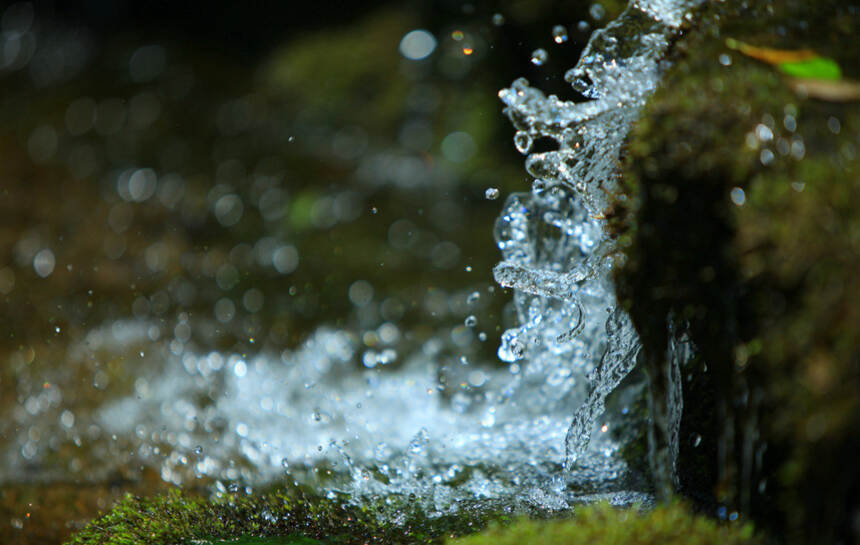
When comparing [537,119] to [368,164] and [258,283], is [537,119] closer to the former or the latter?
[258,283]

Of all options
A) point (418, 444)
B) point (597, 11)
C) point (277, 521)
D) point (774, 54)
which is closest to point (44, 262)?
point (418, 444)

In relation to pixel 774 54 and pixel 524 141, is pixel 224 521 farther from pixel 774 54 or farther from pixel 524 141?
pixel 774 54

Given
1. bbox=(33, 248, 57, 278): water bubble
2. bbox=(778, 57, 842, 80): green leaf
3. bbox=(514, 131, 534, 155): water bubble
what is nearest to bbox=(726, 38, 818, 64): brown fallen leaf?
bbox=(778, 57, 842, 80): green leaf

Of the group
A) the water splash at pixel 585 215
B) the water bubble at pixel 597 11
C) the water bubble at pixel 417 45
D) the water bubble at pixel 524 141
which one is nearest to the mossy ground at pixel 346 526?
the water splash at pixel 585 215

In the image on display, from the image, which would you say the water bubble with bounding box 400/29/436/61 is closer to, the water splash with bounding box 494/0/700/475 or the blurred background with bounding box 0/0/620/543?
the blurred background with bounding box 0/0/620/543

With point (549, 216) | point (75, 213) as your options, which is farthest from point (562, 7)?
point (75, 213)
